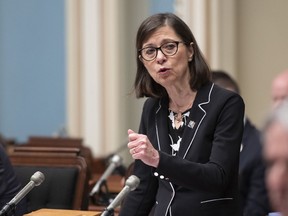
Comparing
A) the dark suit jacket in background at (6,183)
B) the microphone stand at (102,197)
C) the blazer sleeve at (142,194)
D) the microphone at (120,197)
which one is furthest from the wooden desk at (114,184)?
the microphone at (120,197)

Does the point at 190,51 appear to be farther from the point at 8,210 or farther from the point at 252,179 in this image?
the point at 252,179

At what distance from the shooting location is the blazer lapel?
108 inches

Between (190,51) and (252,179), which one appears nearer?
(190,51)

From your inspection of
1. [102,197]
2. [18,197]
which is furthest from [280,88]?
[102,197]

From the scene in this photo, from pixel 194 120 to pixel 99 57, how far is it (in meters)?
4.95

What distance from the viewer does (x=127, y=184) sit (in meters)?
2.44

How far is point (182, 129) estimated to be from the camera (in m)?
2.81

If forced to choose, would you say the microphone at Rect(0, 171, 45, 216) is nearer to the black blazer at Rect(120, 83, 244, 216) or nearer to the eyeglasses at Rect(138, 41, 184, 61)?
the black blazer at Rect(120, 83, 244, 216)

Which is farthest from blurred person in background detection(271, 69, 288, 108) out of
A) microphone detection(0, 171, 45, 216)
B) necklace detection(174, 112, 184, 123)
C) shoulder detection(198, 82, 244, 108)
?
microphone detection(0, 171, 45, 216)

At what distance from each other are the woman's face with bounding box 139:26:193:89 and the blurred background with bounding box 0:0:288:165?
11.1ft

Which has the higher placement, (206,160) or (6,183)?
(206,160)

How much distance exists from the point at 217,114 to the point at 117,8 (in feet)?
16.4

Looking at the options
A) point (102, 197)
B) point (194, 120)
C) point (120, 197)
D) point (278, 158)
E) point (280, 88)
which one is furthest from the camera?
point (102, 197)

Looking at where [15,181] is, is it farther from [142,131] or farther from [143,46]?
[143,46]
